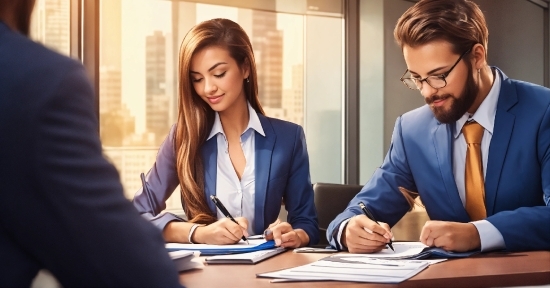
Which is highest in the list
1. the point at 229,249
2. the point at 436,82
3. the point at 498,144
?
the point at 436,82

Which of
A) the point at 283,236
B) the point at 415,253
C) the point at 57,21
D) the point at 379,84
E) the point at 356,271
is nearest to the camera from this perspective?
the point at 356,271

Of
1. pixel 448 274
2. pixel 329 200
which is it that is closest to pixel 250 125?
pixel 329 200

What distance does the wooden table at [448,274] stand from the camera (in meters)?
1.56

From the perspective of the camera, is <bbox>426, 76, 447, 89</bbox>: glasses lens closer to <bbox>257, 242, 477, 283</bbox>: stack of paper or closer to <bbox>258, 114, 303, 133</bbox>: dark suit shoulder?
<bbox>257, 242, 477, 283</bbox>: stack of paper

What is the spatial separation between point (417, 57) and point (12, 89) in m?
1.85

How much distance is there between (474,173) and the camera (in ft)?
7.72

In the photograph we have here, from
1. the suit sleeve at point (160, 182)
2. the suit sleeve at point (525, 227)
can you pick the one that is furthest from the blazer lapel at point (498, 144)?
the suit sleeve at point (160, 182)

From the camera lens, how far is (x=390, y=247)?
6.95 ft

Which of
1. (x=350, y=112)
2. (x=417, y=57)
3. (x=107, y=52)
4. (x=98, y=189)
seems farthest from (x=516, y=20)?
(x=98, y=189)

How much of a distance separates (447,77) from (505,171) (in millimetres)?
A: 385

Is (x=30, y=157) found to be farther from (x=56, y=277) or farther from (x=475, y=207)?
(x=475, y=207)

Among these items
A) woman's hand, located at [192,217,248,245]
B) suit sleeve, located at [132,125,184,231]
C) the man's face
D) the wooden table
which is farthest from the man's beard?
suit sleeve, located at [132,125,184,231]

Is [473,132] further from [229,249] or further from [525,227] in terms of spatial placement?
[229,249]

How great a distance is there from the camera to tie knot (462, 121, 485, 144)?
92.7 inches
